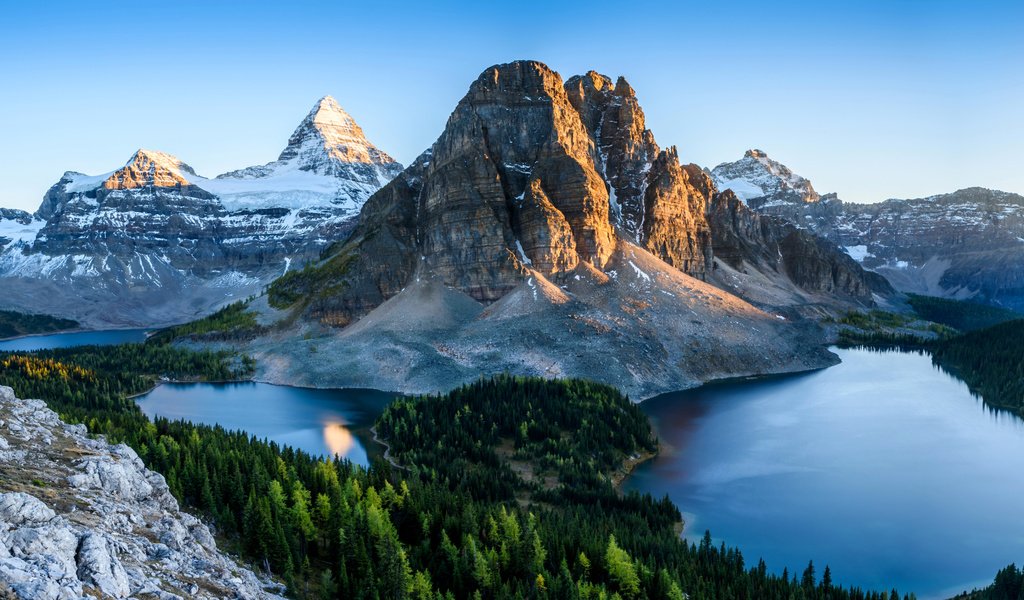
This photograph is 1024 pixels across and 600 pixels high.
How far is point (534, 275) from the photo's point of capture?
490ft

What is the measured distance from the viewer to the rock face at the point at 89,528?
72.2 ft

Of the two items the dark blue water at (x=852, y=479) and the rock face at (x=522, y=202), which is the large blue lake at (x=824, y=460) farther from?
the rock face at (x=522, y=202)

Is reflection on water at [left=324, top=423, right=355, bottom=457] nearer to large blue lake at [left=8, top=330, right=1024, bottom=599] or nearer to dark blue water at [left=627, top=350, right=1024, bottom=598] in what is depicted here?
large blue lake at [left=8, top=330, right=1024, bottom=599]

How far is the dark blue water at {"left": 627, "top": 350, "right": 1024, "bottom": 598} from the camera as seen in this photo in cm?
5522

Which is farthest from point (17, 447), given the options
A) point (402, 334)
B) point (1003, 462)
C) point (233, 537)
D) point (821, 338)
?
point (821, 338)

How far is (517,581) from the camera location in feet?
138

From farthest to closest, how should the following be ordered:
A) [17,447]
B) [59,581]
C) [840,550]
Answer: [840,550] → [17,447] → [59,581]

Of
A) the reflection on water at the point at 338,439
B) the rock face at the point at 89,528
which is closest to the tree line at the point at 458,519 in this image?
the rock face at the point at 89,528

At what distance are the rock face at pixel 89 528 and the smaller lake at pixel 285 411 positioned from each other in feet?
143

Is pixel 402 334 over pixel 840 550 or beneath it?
over

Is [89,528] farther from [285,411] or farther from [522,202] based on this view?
[522,202]

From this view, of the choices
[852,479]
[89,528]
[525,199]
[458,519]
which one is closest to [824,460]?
[852,479]

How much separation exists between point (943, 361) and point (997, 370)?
104ft

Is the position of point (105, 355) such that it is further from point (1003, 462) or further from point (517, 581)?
point (1003, 462)
